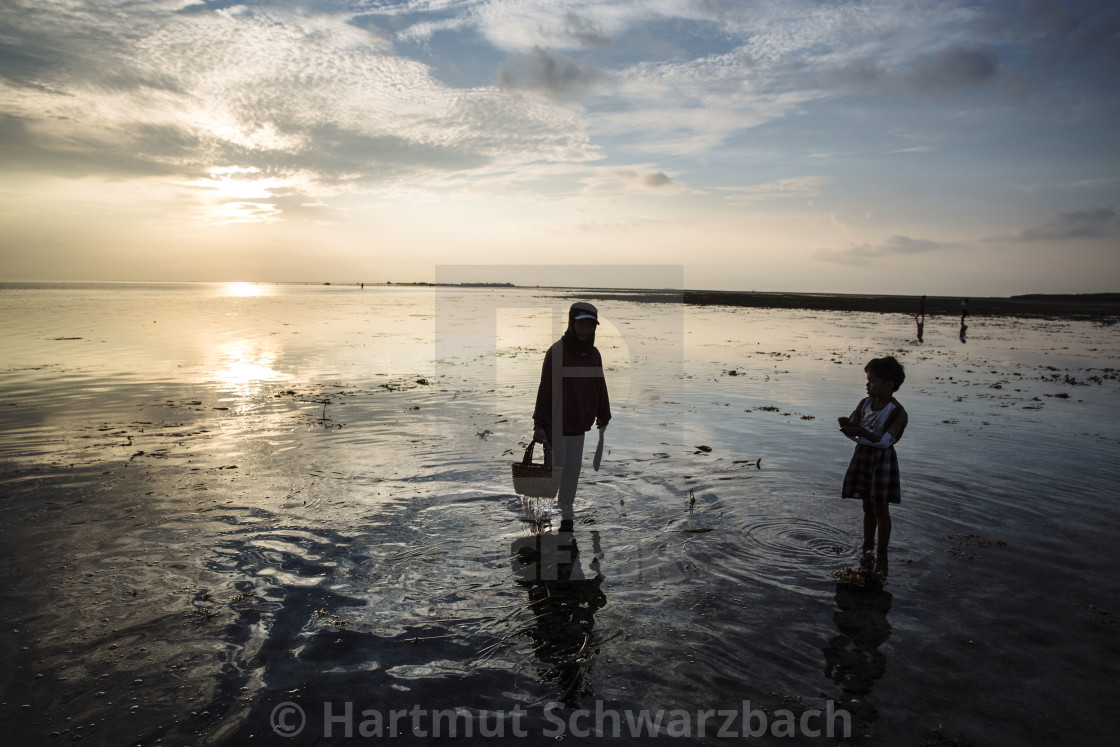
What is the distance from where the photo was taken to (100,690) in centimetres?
391

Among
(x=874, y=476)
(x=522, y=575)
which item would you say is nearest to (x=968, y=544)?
(x=874, y=476)

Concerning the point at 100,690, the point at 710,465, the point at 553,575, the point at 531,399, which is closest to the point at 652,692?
the point at 553,575

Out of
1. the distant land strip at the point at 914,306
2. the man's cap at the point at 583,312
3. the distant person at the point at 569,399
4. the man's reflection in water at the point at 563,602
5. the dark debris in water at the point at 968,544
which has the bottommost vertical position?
the man's reflection in water at the point at 563,602

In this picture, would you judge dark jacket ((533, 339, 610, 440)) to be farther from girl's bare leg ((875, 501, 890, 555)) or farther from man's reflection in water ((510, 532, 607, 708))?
girl's bare leg ((875, 501, 890, 555))

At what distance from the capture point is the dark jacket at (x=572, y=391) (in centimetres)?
628

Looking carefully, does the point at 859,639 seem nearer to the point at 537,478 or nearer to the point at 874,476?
the point at 874,476

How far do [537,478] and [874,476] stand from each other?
3364 millimetres

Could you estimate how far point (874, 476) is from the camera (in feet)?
19.2

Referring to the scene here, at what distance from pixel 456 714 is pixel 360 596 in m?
1.77

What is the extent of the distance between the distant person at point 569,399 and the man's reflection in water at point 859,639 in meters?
2.87

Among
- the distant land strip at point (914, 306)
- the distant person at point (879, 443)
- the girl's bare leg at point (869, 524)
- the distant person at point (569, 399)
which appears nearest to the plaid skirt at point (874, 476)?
the distant person at point (879, 443)

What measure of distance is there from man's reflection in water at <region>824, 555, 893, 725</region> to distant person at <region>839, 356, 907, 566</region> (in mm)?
634

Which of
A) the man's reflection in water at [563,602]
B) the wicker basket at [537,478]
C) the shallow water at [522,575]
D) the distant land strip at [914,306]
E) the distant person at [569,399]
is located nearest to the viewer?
the shallow water at [522,575]

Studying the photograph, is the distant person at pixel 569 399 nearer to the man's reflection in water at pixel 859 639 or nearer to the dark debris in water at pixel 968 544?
the man's reflection in water at pixel 859 639
